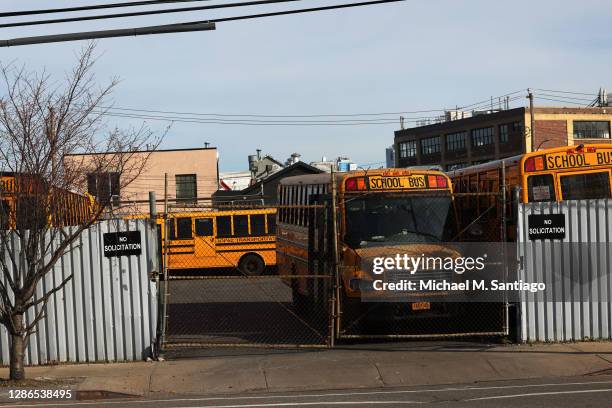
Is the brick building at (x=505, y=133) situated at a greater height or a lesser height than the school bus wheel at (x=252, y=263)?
greater

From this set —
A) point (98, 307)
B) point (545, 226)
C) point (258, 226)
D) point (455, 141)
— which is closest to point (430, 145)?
point (455, 141)

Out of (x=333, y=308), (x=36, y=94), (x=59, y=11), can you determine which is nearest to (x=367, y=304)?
(x=333, y=308)

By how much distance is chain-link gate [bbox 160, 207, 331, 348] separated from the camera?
13.8 m

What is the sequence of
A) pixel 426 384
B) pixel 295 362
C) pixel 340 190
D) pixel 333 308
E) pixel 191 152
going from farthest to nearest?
pixel 191 152 < pixel 340 190 < pixel 333 308 < pixel 295 362 < pixel 426 384

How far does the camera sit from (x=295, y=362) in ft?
39.7

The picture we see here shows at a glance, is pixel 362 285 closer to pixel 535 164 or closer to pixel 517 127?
pixel 535 164

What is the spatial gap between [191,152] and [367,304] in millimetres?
37651

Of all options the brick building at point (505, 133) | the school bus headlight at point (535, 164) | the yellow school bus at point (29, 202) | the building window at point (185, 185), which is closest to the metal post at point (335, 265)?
the yellow school bus at point (29, 202)

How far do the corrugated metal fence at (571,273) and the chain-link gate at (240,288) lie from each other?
345 cm

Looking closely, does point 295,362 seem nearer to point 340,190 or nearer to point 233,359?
point 233,359

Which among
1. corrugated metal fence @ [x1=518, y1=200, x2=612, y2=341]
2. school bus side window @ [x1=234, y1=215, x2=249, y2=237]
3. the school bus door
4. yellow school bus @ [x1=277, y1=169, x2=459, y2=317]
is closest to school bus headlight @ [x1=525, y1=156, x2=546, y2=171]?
yellow school bus @ [x1=277, y1=169, x2=459, y2=317]

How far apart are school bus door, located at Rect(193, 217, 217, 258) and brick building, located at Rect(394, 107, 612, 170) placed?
4924cm

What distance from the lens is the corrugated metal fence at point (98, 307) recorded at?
1242 centimetres

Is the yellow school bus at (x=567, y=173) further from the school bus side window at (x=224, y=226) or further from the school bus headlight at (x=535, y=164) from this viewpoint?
the school bus side window at (x=224, y=226)
